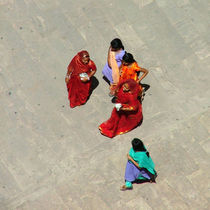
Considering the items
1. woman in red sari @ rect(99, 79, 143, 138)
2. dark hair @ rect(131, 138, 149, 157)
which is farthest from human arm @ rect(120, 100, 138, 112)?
dark hair @ rect(131, 138, 149, 157)

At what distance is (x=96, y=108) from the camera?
8633 mm

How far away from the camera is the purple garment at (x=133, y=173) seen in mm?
7660

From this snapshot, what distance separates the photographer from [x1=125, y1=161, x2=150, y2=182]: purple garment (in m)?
7.66

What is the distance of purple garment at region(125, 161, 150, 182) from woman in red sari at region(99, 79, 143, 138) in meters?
0.84

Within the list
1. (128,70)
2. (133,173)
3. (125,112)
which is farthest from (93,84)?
(133,173)

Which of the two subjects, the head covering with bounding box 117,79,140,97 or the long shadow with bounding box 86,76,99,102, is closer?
the head covering with bounding box 117,79,140,97

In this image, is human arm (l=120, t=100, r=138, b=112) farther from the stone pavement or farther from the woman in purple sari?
the woman in purple sari

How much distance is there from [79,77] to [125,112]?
1.08 metres

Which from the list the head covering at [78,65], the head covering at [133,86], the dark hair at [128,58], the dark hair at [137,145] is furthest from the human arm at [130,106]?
the head covering at [78,65]

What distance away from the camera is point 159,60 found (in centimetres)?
898

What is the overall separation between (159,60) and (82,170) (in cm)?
270

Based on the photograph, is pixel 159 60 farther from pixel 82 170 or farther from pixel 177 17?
pixel 82 170

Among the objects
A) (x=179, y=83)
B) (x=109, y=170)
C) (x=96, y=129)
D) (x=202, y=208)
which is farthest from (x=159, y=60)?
(x=202, y=208)

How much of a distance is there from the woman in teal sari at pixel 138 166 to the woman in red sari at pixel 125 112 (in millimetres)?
822
